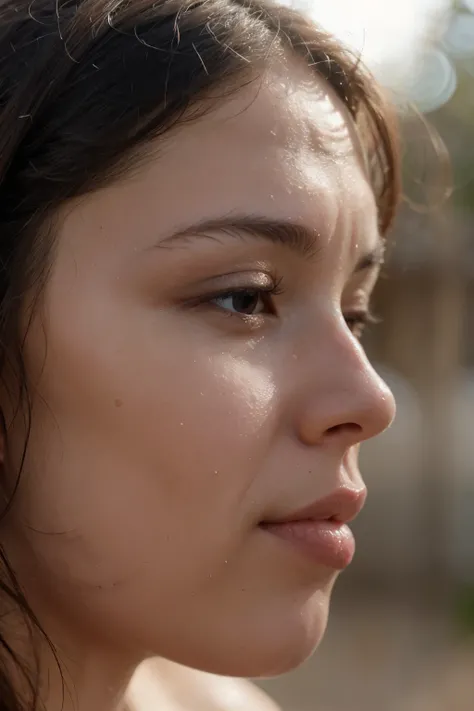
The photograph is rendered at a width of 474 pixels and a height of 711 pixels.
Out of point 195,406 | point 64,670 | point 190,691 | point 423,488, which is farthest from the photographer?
point 423,488

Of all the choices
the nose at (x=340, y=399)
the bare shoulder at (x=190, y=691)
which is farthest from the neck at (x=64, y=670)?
the nose at (x=340, y=399)

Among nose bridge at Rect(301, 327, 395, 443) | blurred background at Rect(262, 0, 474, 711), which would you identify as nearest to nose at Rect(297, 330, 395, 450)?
nose bridge at Rect(301, 327, 395, 443)

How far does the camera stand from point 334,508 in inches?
42.9

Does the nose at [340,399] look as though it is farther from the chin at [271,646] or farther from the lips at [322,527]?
the chin at [271,646]

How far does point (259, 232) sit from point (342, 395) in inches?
8.3

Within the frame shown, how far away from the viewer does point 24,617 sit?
1109 millimetres

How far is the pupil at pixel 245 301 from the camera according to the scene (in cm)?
109

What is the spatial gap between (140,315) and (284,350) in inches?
6.9

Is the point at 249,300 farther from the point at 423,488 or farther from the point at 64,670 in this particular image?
the point at 423,488

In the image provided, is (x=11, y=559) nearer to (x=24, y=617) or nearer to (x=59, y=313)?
(x=24, y=617)

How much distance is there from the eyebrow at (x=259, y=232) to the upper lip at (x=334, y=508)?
0.92 ft

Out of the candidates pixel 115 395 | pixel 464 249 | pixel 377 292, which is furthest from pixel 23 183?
pixel 377 292

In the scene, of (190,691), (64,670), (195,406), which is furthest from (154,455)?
(190,691)

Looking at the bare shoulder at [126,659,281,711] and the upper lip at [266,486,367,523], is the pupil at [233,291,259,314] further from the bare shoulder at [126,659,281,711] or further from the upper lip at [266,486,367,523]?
the bare shoulder at [126,659,281,711]
